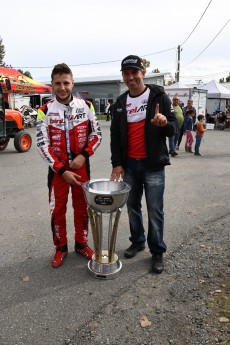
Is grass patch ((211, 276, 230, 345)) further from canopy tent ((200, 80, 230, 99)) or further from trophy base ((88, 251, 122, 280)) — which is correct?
canopy tent ((200, 80, 230, 99))

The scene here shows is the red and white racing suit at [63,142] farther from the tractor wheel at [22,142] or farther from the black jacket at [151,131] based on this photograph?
the tractor wheel at [22,142]

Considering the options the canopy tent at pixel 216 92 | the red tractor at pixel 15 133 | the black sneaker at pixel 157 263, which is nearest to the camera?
the black sneaker at pixel 157 263

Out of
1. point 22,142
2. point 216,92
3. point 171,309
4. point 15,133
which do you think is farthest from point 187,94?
point 171,309

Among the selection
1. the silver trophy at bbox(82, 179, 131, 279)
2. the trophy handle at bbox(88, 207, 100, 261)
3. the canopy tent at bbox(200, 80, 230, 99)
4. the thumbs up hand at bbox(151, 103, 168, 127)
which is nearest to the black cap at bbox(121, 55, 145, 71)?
the thumbs up hand at bbox(151, 103, 168, 127)

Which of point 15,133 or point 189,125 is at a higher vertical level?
point 189,125

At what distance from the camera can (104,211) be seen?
302 centimetres

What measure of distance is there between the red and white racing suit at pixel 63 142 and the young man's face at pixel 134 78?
1.66 feet

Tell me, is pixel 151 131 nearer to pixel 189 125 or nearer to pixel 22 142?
pixel 189 125

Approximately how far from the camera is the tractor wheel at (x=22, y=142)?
434 inches

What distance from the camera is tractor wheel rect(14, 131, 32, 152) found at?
1102 cm

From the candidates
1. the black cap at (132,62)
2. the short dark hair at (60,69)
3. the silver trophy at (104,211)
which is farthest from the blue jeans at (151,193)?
the short dark hair at (60,69)

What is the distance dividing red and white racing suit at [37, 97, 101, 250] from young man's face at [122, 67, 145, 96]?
51 cm

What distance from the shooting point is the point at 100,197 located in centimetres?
288

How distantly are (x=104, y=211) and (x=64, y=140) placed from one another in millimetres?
827
